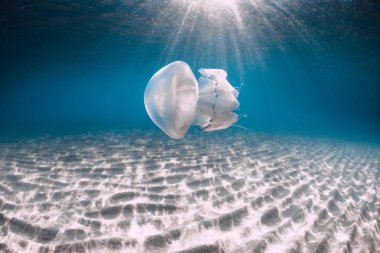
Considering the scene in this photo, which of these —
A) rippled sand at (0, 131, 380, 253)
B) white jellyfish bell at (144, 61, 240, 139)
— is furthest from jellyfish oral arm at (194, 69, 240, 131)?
rippled sand at (0, 131, 380, 253)

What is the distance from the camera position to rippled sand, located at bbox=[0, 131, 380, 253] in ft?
9.07

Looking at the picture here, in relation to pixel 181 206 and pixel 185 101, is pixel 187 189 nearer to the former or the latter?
pixel 181 206

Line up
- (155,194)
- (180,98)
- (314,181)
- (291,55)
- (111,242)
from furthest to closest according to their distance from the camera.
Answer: (291,55)
(314,181)
(155,194)
(180,98)
(111,242)

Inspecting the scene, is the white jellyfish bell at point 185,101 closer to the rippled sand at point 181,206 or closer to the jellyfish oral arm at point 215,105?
the jellyfish oral arm at point 215,105

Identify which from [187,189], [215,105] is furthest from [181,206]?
[215,105]

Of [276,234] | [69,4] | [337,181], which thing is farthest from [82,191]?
[69,4]

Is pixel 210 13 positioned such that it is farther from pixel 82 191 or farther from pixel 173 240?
pixel 173 240

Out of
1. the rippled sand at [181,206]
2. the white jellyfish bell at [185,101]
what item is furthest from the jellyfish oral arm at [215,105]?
the rippled sand at [181,206]

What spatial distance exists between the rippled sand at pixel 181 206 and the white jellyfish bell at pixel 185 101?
1297mm

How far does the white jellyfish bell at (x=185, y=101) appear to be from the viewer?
2.91 metres

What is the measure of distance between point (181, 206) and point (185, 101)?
1.69m

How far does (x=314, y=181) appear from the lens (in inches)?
205

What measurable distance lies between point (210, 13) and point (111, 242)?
37.9ft

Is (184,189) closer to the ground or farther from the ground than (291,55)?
closer to the ground
